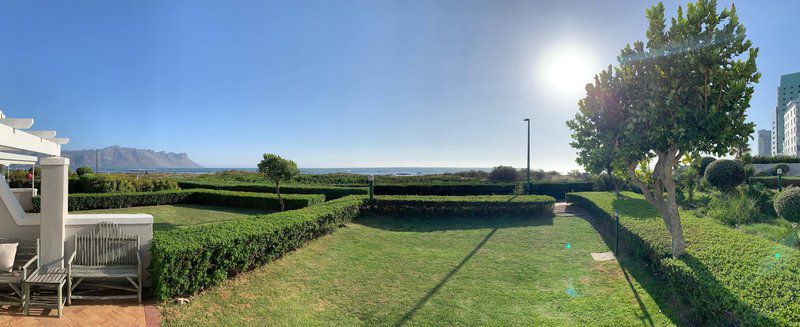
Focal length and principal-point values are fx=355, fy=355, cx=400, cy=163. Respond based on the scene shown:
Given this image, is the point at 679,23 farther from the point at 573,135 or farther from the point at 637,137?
the point at 573,135

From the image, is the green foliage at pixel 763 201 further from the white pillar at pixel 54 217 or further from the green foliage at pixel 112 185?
the green foliage at pixel 112 185

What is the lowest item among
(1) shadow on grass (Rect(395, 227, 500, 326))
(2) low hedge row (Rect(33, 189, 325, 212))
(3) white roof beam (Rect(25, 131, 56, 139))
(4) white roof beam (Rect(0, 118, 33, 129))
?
(1) shadow on grass (Rect(395, 227, 500, 326))

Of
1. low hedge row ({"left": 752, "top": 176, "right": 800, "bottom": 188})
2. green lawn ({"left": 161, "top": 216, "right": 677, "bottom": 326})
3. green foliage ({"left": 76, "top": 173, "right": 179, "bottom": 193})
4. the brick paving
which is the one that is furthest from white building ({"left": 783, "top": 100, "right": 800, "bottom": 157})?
green foliage ({"left": 76, "top": 173, "right": 179, "bottom": 193})

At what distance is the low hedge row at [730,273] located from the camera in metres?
3.69

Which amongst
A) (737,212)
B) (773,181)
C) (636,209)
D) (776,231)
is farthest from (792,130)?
(636,209)

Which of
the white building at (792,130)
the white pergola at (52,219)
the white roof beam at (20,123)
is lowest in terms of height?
the white pergola at (52,219)

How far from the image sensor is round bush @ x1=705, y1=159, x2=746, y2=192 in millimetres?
13781

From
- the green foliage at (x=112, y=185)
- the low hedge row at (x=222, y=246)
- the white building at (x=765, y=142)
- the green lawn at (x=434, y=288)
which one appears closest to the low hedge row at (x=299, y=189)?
the green foliage at (x=112, y=185)

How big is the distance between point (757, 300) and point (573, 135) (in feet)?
11.9

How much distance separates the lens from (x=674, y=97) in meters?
5.57

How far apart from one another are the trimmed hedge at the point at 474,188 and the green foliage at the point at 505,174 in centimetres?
623

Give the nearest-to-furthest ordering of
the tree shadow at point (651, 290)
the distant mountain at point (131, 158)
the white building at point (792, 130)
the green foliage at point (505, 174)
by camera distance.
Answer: the tree shadow at point (651, 290), the green foliage at point (505, 174), the white building at point (792, 130), the distant mountain at point (131, 158)

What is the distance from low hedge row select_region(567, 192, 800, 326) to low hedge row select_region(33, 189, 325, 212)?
11.8 metres

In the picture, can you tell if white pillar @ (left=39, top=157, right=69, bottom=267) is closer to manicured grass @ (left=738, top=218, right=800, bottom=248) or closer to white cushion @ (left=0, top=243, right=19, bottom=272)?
white cushion @ (left=0, top=243, right=19, bottom=272)
